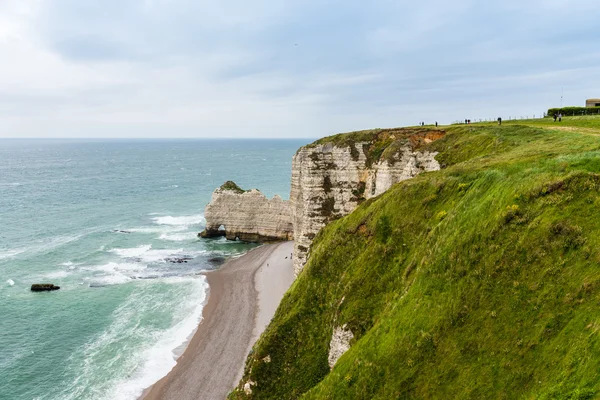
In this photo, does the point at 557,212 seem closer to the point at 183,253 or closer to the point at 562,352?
the point at 562,352

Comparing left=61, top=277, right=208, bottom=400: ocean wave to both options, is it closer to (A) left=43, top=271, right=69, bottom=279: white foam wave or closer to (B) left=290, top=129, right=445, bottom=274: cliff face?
(A) left=43, top=271, right=69, bottom=279: white foam wave

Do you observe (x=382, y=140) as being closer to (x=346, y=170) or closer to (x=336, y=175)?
(x=346, y=170)

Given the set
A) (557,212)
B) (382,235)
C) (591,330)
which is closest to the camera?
(591,330)

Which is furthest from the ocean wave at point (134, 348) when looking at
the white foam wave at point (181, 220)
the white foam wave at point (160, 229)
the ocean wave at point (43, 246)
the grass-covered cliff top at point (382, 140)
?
the white foam wave at point (181, 220)

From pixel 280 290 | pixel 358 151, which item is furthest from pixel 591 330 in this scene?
pixel 280 290

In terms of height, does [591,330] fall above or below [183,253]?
above

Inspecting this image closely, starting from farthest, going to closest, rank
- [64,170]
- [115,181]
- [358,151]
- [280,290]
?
[64,170], [115,181], [280,290], [358,151]

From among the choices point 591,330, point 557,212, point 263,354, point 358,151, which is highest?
point 358,151
